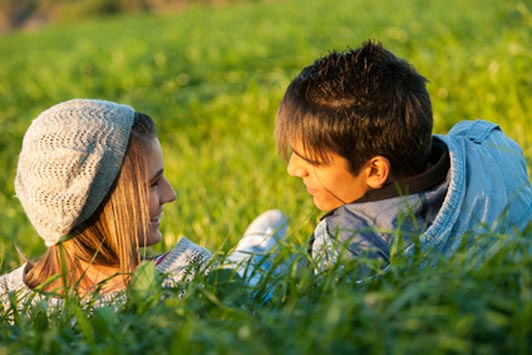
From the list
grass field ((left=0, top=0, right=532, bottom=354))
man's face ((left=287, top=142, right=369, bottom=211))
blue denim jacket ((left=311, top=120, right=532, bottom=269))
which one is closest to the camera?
grass field ((left=0, top=0, right=532, bottom=354))

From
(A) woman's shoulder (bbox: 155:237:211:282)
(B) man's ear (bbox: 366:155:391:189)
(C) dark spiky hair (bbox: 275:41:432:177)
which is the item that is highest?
(C) dark spiky hair (bbox: 275:41:432:177)

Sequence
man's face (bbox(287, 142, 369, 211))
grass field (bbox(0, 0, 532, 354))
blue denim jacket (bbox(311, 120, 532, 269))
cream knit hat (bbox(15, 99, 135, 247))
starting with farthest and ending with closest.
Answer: man's face (bbox(287, 142, 369, 211)), cream knit hat (bbox(15, 99, 135, 247)), blue denim jacket (bbox(311, 120, 532, 269)), grass field (bbox(0, 0, 532, 354))

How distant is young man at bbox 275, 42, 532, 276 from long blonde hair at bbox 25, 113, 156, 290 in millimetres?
586

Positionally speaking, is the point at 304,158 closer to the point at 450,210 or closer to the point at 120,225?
the point at 450,210

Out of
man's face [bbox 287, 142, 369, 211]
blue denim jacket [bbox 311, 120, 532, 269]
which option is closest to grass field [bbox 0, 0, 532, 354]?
blue denim jacket [bbox 311, 120, 532, 269]

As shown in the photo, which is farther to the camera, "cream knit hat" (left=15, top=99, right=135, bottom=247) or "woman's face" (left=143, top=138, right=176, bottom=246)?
"woman's face" (left=143, top=138, right=176, bottom=246)

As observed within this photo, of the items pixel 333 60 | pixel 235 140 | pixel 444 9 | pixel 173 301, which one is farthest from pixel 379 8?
pixel 173 301

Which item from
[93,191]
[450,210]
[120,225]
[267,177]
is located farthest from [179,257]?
[267,177]

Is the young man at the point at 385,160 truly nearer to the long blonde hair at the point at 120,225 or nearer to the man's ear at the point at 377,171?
the man's ear at the point at 377,171

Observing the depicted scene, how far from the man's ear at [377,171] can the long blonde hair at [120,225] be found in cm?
86

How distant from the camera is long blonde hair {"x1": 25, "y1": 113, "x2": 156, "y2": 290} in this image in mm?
2635

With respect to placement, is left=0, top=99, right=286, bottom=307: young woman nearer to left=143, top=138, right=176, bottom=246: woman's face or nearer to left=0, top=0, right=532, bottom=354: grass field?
left=143, top=138, right=176, bottom=246: woman's face

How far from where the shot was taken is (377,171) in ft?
8.56

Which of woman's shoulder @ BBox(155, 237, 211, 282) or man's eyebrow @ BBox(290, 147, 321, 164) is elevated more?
man's eyebrow @ BBox(290, 147, 321, 164)
